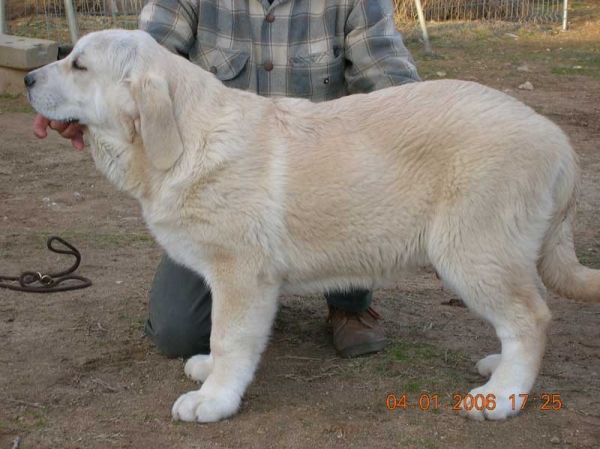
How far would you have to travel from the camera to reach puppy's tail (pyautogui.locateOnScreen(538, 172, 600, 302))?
12.0 feet

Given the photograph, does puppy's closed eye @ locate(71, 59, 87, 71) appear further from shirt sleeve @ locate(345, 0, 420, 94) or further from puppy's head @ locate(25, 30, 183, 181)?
shirt sleeve @ locate(345, 0, 420, 94)

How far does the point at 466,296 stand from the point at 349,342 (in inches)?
35.5

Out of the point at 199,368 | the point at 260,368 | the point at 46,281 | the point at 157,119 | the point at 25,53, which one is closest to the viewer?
the point at 157,119

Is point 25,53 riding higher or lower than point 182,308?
lower

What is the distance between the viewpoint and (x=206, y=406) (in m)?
3.50

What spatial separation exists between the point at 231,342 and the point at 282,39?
1726 mm

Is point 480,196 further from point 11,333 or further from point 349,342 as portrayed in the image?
point 11,333

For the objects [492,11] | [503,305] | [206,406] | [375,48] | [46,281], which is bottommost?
[492,11]

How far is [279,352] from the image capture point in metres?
4.32

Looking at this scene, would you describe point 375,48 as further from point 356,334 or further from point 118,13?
point 118,13

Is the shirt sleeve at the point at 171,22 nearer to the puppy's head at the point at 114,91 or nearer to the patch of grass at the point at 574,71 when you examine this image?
the puppy's head at the point at 114,91

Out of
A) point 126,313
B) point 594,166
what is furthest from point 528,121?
point 594,166

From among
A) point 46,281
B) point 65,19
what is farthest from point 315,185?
point 65,19

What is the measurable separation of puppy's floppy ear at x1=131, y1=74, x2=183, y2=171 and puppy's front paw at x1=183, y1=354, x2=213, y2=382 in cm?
99
